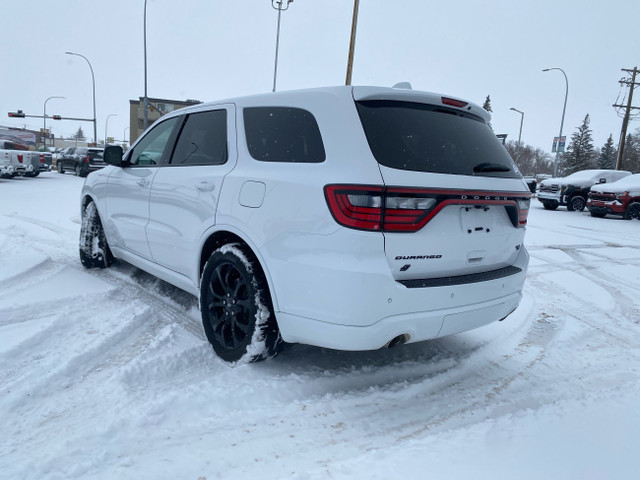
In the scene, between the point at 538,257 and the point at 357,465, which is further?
the point at 538,257

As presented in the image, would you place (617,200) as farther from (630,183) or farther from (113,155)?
(113,155)

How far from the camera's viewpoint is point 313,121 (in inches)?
101

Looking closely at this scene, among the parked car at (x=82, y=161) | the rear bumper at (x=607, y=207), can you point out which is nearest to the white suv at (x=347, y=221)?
the rear bumper at (x=607, y=207)

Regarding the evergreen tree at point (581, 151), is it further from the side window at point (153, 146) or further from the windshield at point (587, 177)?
the side window at point (153, 146)

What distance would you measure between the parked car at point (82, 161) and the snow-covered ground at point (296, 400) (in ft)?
77.3

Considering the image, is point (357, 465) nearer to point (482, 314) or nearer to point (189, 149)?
point (482, 314)

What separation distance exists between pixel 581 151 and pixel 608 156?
14.6 ft

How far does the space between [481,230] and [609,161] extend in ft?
256

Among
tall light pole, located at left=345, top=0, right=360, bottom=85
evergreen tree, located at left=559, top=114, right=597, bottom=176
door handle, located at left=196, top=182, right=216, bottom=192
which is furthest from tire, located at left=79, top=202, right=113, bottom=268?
evergreen tree, located at left=559, top=114, right=597, bottom=176

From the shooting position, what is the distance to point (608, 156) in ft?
222

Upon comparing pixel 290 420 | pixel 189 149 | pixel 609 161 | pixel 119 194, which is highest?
pixel 609 161

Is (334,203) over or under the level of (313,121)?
under

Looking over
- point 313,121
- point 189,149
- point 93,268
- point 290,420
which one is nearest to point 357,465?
point 290,420

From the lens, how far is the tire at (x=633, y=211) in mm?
15227
